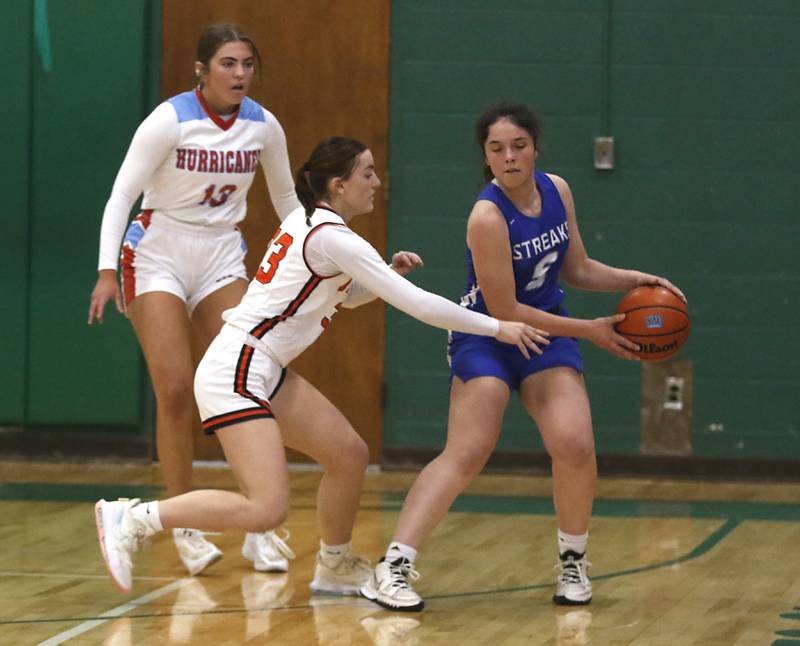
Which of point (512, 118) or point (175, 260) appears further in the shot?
point (175, 260)

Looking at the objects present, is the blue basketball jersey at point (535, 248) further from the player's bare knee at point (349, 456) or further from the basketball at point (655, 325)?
the player's bare knee at point (349, 456)

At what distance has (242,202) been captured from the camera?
5738mm

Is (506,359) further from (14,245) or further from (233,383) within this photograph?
(14,245)

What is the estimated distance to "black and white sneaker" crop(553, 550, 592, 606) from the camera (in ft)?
16.0

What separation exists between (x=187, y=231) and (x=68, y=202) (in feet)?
8.62

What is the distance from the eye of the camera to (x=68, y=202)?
26.2 ft

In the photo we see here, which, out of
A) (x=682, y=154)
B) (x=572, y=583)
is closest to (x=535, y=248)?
(x=572, y=583)

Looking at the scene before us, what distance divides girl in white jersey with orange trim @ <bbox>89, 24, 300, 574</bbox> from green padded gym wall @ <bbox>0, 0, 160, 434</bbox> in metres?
2.45

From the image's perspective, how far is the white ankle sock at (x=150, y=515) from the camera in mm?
4566

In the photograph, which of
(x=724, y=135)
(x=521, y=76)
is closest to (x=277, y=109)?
(x=521, y=76)

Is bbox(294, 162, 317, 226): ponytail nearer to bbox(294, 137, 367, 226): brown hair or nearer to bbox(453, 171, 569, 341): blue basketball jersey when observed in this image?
bbox(294, 137, 367, 226): brown hair

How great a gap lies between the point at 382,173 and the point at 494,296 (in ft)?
10.6

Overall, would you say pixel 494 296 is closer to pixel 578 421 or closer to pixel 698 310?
pixel 578 421

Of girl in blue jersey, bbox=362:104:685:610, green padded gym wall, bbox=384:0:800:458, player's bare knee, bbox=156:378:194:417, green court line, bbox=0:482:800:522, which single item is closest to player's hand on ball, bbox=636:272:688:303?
girl in blue jersey, bbox=362:104:685:610
